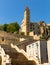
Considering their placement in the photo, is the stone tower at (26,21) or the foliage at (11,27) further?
the stone tower at (26,21)

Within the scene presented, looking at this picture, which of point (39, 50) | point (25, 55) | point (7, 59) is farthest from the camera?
point (39, 50)

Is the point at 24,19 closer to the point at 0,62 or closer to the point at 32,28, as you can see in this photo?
the point at 32,28

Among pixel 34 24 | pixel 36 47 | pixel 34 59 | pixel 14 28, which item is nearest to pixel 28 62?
pixel 34 59

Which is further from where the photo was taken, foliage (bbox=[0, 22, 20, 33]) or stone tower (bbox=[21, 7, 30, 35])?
stone tower (bbox=[21, 7, 30, 35])

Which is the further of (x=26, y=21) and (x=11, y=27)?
(x=26, y=21)

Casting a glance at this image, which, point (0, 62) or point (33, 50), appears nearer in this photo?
point (0, 62)

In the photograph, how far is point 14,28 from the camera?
3031 inches

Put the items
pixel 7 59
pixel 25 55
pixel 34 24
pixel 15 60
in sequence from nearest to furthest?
pixel 7 59 → pixel 15 60 → pixel 25 55 → pixel 34 24

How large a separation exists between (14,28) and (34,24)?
1010 cm

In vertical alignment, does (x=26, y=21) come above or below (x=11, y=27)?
above

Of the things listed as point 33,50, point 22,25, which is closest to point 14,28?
point 22,25

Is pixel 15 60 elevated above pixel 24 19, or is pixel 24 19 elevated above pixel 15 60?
pixel 24 19

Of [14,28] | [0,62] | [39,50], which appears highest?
[14,28]

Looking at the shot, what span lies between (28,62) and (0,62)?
4.20m
